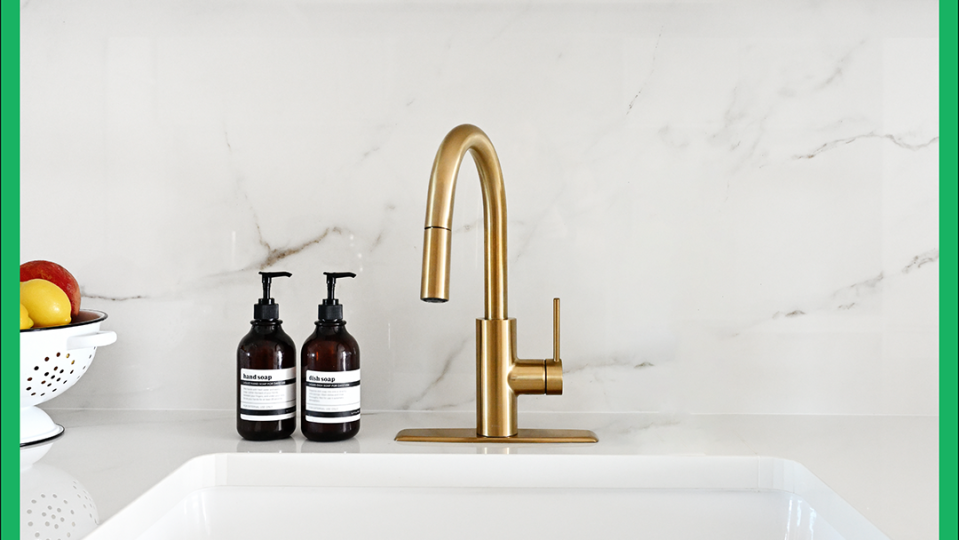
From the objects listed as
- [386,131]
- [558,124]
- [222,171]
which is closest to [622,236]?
[558,124]

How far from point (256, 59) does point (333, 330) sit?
42cm

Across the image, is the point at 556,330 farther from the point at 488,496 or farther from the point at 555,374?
the point at 488,496

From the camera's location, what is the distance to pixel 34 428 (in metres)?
0.78

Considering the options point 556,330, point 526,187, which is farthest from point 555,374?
point 526,187

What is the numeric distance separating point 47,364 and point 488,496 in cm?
51

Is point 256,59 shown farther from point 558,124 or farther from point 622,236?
point 622,236

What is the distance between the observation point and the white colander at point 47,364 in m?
0.74

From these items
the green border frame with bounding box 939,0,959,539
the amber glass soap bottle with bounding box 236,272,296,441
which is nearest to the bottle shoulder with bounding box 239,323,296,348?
the amber glass soap bottle with bounding box 236,272,296,441

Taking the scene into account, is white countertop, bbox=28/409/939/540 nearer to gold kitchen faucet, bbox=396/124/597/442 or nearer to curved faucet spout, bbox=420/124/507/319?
gold kitchen faucet, bbox=396/124/597/442

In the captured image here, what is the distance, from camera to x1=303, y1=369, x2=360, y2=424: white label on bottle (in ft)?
2.49

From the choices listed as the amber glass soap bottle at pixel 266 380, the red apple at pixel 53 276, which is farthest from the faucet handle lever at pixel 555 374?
the red apple at pixel 53 276

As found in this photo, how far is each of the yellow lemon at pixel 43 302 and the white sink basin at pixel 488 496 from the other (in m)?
0.24

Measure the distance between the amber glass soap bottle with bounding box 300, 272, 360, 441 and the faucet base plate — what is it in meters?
0.07

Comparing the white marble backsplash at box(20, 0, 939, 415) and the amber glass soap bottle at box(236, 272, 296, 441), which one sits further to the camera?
the white marble backsplash at box(20, 0, 939, 415)
